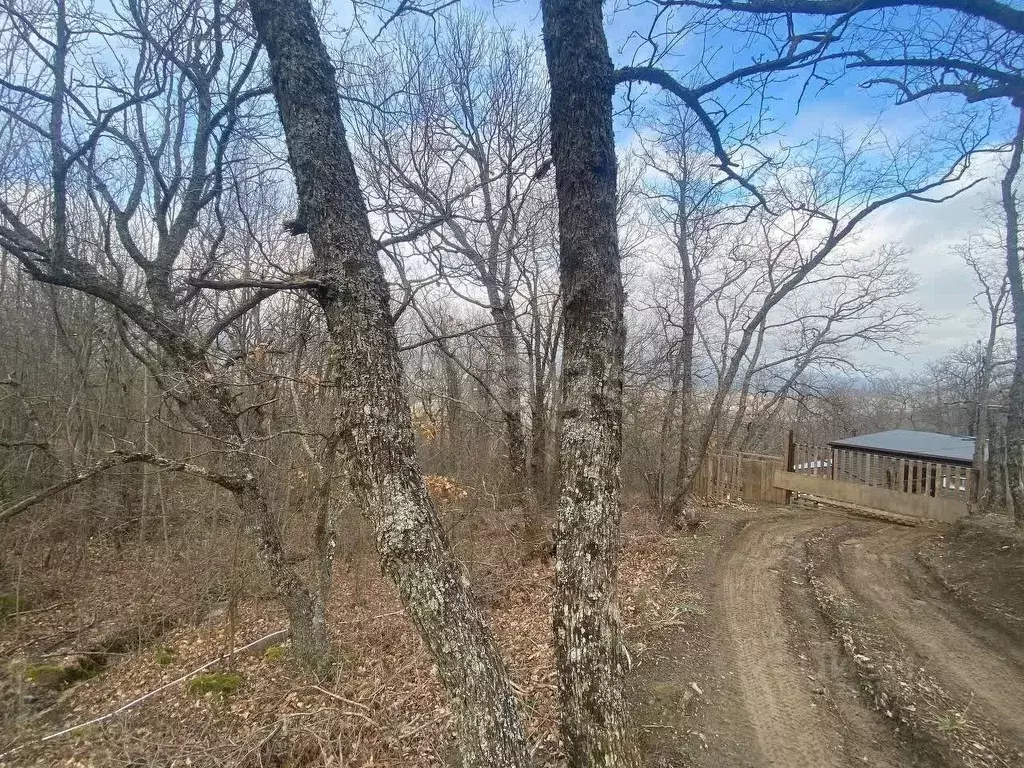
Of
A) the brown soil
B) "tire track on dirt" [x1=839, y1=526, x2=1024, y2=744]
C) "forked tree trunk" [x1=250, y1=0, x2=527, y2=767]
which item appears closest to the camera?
"forked tree trunk" [x1=250, y1=0, x2=527, y2=767]

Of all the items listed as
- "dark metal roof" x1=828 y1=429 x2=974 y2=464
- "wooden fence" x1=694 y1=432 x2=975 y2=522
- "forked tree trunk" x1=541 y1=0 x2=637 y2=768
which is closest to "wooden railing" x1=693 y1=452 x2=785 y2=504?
"wooden fence" x1=694 y1=432 x2=975 y2=522

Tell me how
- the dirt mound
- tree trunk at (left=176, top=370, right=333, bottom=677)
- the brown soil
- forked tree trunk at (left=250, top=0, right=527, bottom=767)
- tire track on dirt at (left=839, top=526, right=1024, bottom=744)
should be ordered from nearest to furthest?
forked tree trunk at (left=250, top=0, right=527, bottom=767)
the brown soil
tire track on dirt at (left=839, top=526, right=1024, bottom=744)
tree trunk at (left=176, top=370, right=333, bottom=677)
the dirt mound

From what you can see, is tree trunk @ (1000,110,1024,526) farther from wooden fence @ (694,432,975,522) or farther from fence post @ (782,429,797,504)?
fence post @ (782,429,797,504)

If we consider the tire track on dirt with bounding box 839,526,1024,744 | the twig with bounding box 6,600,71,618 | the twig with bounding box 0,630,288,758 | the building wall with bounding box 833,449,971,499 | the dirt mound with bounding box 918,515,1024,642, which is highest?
the building wall with bounding box 833,449,971,499

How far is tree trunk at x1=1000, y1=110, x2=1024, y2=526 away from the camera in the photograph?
786 centimetres

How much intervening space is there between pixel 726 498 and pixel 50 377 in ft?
52.7

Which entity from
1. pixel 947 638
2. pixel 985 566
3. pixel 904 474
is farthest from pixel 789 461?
pixel 947 638

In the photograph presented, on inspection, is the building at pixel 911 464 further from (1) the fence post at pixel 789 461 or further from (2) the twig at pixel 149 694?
(2) the twig at pixel 149 694

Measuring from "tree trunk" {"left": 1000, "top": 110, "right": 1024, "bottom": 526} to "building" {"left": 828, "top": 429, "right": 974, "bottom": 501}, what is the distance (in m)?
2.98

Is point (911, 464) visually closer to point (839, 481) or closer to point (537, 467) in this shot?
point (839, 481)

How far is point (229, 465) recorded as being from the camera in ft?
15.4

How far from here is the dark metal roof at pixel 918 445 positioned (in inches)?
519

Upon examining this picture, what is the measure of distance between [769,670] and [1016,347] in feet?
28.9

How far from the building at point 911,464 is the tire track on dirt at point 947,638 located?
16.6ft
